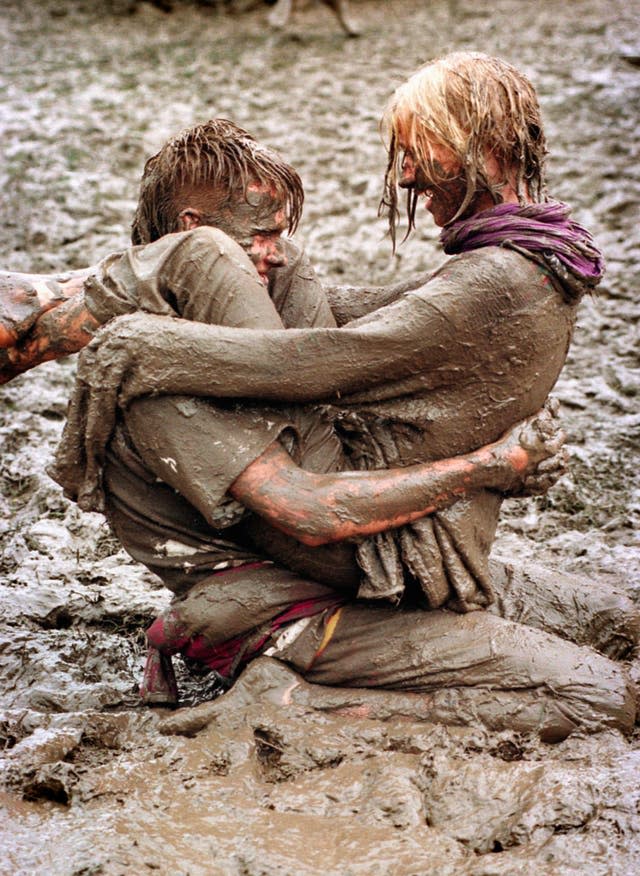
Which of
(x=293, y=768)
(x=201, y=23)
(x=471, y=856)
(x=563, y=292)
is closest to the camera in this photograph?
(x=471, y=856)

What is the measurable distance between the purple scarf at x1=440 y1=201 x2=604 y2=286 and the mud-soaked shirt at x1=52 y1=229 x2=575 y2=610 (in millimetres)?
43

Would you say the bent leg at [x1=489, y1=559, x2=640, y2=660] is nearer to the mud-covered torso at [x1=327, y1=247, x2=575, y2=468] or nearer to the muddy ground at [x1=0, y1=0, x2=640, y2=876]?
the muddy ground at [x1=0, y1=0, x2=640, y2=876]

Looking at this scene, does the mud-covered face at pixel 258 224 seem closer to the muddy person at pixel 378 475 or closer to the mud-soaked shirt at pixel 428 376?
the muddy person at pixel 378 475

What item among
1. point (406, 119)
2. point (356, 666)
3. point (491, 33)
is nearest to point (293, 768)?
point (356, 666)

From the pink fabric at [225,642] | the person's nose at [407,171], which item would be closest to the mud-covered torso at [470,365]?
the person's nose at [407,171]

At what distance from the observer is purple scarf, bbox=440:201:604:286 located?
2.61 m

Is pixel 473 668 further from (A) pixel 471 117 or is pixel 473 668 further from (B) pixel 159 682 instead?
(A) pixel 471 117

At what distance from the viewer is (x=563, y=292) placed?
2668 millimetres

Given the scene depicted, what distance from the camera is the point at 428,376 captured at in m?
2.64

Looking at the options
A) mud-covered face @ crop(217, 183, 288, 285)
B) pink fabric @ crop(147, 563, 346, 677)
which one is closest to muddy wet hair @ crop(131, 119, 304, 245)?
mud-covered face @ crop(217, 183, 288, 285)

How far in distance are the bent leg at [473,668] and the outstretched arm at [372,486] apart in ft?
0.88

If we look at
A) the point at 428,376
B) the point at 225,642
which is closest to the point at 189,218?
the point at 428,376

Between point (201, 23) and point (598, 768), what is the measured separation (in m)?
7.77

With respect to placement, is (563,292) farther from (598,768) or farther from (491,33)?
(491,33)
